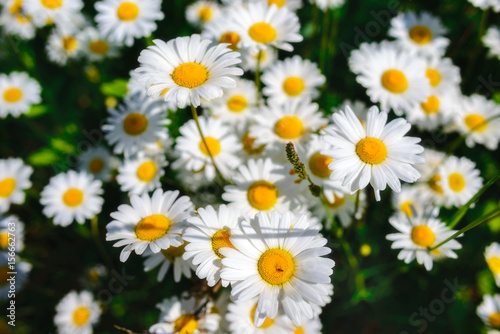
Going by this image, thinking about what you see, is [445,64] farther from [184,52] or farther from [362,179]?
[184,52]

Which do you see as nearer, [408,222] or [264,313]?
[264,313]

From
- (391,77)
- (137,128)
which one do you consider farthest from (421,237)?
(137,128)

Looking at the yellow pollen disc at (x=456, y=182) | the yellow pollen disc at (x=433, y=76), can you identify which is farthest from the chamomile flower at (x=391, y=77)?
the yellow pollen disc at (x=456, y=182)

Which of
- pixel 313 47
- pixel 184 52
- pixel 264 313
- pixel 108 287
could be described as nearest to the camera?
pixel 264 313

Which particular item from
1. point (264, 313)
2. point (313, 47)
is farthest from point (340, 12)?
point (264, 313)

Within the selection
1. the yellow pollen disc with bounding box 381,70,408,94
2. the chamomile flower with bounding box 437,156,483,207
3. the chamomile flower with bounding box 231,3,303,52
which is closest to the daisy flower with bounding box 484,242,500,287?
the chamomile flower with bounding box 437,156,483,207

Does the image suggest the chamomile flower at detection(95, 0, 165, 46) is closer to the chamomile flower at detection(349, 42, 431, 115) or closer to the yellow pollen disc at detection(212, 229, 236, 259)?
the chamomile flower at detection(349, 42, 431, 115)
